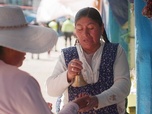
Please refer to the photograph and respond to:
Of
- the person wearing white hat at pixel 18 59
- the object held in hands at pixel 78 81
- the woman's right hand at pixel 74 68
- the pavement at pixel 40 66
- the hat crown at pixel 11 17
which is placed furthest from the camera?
the pavement at pixel 40 66

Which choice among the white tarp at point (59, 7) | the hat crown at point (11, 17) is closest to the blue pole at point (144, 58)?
the hat crown at point (11, 17)

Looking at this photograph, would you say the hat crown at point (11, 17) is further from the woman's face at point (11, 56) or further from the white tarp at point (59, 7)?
the white tarp at point (59, 7)

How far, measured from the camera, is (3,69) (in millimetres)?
1702

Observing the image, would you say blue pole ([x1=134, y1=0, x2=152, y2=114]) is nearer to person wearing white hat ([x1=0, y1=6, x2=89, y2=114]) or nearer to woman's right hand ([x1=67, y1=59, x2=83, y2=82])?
woman's right hand ([x1=67, y1=59, x2=83, y2=82])

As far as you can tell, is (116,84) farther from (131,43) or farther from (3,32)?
(131,43)

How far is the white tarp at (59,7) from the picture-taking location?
900 centimetres

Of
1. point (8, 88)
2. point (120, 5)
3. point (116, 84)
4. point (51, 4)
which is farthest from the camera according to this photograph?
point (51, 4)

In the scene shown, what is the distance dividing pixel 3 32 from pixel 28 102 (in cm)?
33

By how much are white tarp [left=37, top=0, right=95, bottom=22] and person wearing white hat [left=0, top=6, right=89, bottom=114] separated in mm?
7101

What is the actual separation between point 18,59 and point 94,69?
777 millimetres

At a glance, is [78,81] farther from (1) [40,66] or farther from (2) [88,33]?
(1) [40,66]

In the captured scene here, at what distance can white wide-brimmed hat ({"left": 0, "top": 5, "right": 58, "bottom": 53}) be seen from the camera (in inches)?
68.0

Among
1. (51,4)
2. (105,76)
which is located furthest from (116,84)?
(51,4)

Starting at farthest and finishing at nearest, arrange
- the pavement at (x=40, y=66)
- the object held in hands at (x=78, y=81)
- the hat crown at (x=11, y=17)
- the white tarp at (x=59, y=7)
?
the pavement at (x=40, y=66)
the white tarp at (x=59, y=7)
the object held in hands at (x=78, y=81)
the hat crown at (x=11, y=17)
